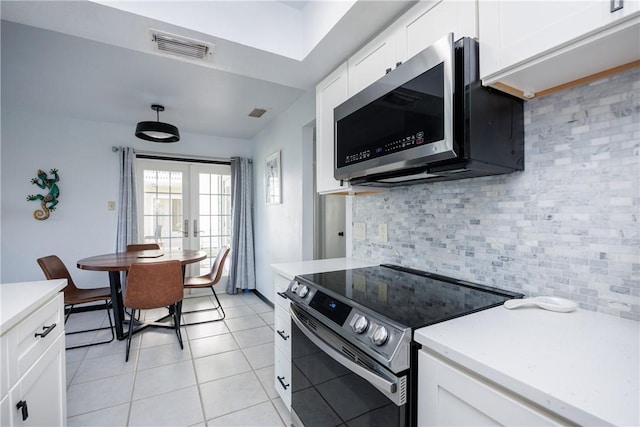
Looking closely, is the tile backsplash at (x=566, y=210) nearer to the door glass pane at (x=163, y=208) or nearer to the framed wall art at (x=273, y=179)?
the framed wall art at (x=273, y=179)

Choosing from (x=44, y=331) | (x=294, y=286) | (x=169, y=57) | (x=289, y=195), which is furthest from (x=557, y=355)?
(x=289, y=195)

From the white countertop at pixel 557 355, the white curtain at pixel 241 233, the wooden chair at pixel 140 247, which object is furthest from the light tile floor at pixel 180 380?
the white countertop at pixel 557 355

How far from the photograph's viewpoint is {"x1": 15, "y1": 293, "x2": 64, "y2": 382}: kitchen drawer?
3.29 ft

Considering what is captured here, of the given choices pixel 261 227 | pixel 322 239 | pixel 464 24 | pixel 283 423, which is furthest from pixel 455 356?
pixel 261 227

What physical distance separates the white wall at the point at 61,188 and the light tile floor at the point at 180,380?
1.05 m

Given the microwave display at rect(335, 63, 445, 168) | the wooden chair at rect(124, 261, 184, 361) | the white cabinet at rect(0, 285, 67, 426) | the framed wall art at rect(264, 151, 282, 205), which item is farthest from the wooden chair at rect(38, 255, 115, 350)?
the microwave display at rect(335, 63, 445, 168)

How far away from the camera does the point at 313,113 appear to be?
2.78 metres

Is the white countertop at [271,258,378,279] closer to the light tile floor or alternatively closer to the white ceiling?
the light tile floor

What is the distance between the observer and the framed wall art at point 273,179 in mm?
3590

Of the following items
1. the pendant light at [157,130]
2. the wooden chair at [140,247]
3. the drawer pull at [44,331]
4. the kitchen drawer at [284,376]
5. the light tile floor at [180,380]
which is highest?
the pendant light at [157,130]

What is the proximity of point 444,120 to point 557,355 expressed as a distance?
745 millimetres

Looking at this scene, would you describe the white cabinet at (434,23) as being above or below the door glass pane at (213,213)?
above

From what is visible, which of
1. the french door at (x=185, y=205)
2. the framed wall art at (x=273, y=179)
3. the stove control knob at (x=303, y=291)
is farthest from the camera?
the french door at (x=185, y=205)

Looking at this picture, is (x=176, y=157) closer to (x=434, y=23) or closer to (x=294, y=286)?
(x=294, y=286)
